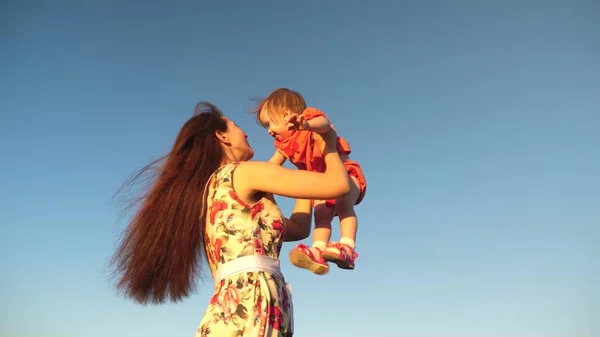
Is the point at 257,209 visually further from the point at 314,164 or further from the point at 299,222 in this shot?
the point at 314,164

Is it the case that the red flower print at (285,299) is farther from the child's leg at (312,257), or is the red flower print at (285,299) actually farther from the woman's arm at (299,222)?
the woman's arm at (299,222)

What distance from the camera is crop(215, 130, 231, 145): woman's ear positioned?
350 centimetres

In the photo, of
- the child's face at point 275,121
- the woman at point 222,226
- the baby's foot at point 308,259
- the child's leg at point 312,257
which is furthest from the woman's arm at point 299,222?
the child's face at point 275,121

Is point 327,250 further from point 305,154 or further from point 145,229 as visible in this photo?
point 145,229

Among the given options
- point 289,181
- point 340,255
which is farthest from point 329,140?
point 340,255

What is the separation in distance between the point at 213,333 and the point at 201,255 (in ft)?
1.94

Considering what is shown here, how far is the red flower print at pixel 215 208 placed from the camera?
10.1ft

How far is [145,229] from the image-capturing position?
330 centimetres

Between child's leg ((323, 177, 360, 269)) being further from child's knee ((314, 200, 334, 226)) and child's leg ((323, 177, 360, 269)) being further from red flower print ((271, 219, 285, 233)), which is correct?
red flower print ((271, 219, 285, 233))

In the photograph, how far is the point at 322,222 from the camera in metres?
3.98

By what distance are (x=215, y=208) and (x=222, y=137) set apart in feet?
1.77

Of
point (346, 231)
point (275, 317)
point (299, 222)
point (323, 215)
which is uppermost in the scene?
point (323, 215)

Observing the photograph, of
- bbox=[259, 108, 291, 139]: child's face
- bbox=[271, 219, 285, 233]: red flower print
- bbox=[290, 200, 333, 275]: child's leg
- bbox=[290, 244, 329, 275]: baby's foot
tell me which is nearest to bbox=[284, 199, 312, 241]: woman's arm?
bbox=[290, 200, 333, 275]: child's leg

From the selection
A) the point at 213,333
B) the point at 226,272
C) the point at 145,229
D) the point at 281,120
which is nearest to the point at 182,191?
the point at 145,229
